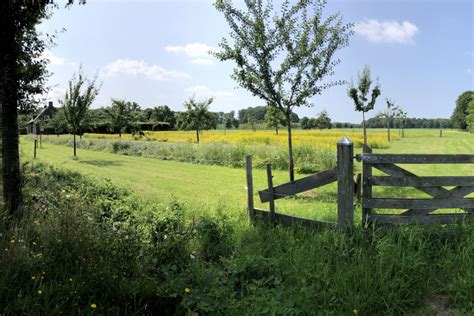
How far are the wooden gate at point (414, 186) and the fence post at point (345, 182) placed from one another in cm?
20

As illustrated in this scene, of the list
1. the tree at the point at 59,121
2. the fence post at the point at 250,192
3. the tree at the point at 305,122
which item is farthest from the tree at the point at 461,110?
the fence post at the point at 250,192

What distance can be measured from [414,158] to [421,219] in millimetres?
952

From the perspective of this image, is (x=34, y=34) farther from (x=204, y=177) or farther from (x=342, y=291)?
(x=204, y=177)

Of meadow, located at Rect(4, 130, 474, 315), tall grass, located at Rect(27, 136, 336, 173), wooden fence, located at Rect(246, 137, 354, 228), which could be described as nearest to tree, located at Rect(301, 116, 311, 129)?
tall grass, located at Rect(27, 136, 336, 173)

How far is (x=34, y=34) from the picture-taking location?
7.37 meters

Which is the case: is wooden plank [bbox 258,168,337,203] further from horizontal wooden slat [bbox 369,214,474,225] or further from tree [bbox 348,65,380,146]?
tree [bbox 348,65,380,146]

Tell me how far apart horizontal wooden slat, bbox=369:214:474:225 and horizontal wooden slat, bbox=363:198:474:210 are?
0.49ft

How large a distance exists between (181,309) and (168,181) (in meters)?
10.3

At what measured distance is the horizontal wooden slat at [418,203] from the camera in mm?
5414

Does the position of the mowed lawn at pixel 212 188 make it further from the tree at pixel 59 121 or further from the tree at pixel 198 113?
the tree at pixel 198 113

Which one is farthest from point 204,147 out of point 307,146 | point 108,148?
point 108,148

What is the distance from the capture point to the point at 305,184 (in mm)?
6180

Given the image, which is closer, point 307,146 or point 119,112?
point 307,146

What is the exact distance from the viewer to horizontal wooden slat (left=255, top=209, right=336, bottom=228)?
583 centimetres
